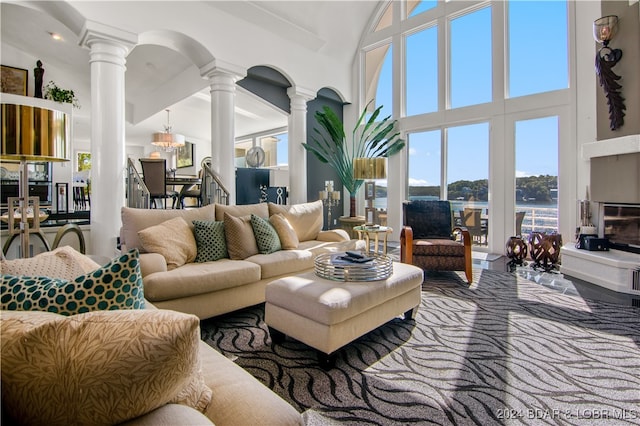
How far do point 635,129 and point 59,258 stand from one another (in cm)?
537

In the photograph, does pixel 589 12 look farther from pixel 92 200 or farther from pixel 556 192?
pixel 92 200

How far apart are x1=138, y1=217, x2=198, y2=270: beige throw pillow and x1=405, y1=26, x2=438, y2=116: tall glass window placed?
509 centimetres

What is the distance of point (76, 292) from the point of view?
2.71ft

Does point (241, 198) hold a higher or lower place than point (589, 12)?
lower

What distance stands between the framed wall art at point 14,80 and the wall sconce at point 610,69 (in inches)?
340

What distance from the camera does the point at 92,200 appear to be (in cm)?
369

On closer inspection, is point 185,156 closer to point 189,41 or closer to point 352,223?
point 189,41

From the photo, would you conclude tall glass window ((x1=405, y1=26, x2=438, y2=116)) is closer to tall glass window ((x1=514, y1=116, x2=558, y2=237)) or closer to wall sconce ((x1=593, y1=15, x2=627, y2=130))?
tall glass window ((x1=514, y1=116, x2=558, y2=237))

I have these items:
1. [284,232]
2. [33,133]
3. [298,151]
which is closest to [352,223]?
[298,151]

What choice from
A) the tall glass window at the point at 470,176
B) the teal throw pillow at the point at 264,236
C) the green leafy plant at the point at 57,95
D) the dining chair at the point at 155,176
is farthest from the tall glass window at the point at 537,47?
the green leafy plant at the point at 57,95

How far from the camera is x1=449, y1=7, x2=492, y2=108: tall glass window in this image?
18.2 ft

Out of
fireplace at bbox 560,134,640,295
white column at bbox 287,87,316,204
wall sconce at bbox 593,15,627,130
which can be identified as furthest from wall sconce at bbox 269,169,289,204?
wall sconce at bbox 593,15,627,130

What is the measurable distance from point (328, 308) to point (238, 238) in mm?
1518

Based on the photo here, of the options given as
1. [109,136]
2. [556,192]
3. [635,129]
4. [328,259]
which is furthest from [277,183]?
[635,129]
